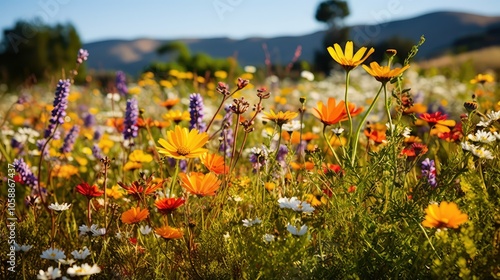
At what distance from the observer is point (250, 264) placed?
1.50 m

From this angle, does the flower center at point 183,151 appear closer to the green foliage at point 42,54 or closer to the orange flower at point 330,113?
the orange flower at point 330,113

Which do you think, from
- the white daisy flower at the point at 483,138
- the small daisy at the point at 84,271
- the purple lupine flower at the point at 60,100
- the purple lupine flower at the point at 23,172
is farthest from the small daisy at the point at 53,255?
the white daisy flower at the point at 483,138

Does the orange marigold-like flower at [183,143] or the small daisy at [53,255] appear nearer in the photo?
the small daisy at [53,255]

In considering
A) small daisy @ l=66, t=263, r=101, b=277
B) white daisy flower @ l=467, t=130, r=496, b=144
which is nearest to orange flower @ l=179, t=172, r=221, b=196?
small daisy @ l=66, t=263, r=101, b=277

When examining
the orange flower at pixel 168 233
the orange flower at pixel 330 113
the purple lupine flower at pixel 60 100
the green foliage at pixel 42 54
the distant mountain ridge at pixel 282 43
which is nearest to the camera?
the orange flower at pixel 168 233

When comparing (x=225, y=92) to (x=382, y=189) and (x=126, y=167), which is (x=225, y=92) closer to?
(x=382, y=189)

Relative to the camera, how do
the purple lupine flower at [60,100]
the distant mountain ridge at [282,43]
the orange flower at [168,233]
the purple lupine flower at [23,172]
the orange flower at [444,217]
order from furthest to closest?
the distant mountain ridge at [282,43] < the purple lupine flower at [23,172] < the purple lupine flower at [60,100] < the orange flower at [168,233] < the orange flower at [444,217]

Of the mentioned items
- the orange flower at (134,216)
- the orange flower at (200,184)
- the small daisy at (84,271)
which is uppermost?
the orange flower at (200,184)

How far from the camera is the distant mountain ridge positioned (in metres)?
76.9

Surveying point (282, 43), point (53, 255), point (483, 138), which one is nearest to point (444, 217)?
point (483, 138)

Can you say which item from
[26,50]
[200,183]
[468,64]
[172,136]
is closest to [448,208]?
[200,183]

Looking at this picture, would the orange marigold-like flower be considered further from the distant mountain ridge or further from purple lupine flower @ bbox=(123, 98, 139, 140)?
the distant mountain ridge

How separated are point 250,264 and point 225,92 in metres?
0.73

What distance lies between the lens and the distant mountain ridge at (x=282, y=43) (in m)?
76.9
